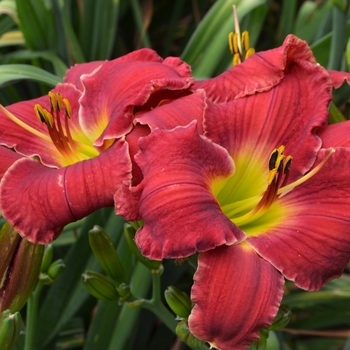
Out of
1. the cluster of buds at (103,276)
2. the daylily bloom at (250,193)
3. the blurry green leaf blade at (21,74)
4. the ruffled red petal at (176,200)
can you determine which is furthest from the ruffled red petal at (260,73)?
the blurry green leaf blade at (21,74)

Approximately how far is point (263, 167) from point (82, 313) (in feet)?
1.66

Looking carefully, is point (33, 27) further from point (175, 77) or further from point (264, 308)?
point (264, 308)

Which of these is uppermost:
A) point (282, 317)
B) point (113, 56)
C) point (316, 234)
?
point (316, 234)

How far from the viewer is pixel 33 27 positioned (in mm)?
1112

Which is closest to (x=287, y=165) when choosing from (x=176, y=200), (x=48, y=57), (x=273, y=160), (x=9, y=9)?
(x=273, y=160)

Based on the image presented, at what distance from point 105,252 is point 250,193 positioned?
0.61 feet

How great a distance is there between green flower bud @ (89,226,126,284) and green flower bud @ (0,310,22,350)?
117 mm

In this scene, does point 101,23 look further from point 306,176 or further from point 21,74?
point 306,176

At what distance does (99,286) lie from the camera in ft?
2.25

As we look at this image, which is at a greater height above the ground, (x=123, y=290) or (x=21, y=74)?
(x=21, y=74)

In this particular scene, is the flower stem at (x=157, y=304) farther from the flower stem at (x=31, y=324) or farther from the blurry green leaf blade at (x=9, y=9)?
the blurry green leaf blade at (x=9, y=9)

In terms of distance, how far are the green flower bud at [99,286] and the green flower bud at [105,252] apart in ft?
0.04

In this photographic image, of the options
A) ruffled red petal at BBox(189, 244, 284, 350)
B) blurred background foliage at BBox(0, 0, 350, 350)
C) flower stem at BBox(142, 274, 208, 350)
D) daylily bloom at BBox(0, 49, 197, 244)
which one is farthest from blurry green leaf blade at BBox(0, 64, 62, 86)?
ruffled red petal at BBox(189, 244, 284, 350)

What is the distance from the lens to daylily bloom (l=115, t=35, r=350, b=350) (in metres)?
0.49
